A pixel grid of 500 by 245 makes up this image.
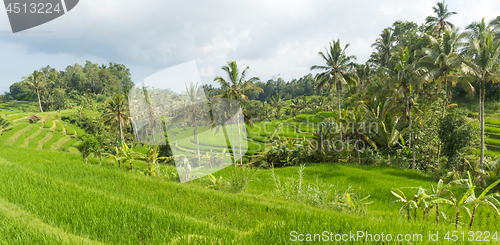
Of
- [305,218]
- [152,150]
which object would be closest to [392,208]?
[305,218]

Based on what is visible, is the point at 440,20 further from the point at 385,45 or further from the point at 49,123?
the point at 49,123

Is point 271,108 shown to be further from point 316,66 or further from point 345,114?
point 345,114

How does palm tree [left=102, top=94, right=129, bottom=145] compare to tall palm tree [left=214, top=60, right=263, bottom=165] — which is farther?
palm tree [left=102, top=94, right=129, bottom=145]

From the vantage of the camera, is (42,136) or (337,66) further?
(42,136)

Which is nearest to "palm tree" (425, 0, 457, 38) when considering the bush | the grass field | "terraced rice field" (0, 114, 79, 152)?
the bush

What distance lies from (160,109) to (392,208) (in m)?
9.09

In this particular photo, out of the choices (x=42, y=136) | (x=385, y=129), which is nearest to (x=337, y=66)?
(x=385, y=129)

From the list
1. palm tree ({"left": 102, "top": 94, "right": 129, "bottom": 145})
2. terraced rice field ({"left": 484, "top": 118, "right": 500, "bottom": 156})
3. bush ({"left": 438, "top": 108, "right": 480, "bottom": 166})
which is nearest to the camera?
bush ({"left": 438, "top": 108, "right": 480, "bottom": 166})

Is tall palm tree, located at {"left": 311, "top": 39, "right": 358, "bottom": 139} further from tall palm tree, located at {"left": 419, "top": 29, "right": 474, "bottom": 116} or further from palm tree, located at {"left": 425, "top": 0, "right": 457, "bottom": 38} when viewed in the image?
palm tree, located at {"left": 425, "top": 0, "right": 457, "bottom": 38}

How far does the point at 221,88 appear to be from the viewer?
20266 mm

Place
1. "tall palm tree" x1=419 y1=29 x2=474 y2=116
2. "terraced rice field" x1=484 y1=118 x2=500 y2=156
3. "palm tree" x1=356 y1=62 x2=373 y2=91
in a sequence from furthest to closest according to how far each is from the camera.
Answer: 1. "palm tree" x1=356 y1=62 x2=373 y2=91
2. "terraced rice field" x1=484 y1=118 x2=500 y2=156
3. "tall palm tree" x1=419 y1=29 x2=474 y2=116

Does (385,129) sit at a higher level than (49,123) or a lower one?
lower

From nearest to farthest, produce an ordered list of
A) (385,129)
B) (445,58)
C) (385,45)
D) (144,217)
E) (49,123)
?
(144,217)
(385,129)
(445,58)
(385,45)
(49,123)

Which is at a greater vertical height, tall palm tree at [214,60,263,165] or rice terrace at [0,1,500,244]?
tall palm tree at [214,60,263,165]
